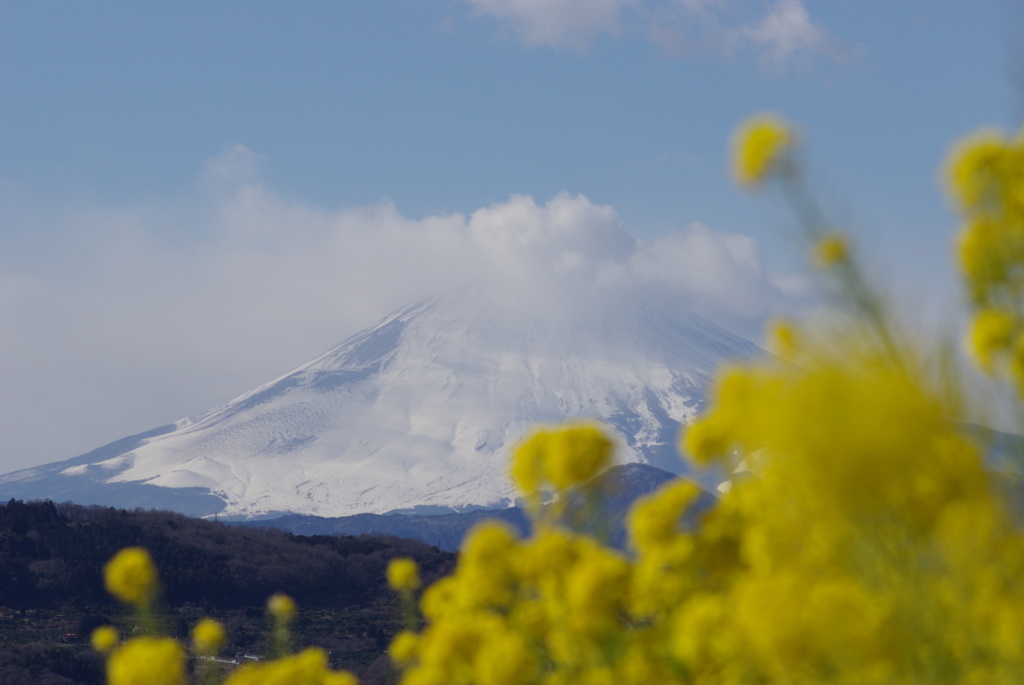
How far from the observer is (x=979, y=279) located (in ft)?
9.04

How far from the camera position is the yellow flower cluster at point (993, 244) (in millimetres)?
2670

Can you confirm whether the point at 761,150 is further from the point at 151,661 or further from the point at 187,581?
the point at 187,581

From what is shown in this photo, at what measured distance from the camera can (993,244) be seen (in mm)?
2711

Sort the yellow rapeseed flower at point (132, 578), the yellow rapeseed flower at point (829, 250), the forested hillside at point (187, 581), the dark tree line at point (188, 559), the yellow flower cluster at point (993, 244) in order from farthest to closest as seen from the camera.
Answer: the dark tree line at point (188, 559) → the forested hillside at point (187, 581) → the yellow rapeseed flower at point (132, 578) → the yellow flower cluster at point (993, 244) → the yellow rapeseed flower at point (829, 250)

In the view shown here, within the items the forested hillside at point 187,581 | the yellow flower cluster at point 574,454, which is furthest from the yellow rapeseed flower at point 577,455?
the forested hillside at point 187,581

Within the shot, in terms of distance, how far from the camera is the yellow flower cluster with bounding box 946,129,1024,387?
2670 millimetres

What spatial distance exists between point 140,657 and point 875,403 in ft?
7.25

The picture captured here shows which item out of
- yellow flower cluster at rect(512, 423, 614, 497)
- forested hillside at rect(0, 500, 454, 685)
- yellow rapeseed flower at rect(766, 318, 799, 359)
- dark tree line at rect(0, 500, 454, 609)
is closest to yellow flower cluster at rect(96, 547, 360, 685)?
yellow flower cluster at rect(512, 423, 614, 497)

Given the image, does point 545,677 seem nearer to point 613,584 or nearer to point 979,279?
point 613,584

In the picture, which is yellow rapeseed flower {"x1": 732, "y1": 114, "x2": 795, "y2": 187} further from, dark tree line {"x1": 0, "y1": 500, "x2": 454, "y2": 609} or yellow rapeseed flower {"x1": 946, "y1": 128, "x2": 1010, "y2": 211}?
dark tree line {"x1": 0, "y1": 500, "x2": 454, "y2": 609}

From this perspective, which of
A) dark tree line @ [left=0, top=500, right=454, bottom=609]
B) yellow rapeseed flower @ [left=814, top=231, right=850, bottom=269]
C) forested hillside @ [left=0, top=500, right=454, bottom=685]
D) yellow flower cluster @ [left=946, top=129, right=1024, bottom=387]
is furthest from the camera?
dark tree line @ [left=0, top=500, right=454, bottom=609]

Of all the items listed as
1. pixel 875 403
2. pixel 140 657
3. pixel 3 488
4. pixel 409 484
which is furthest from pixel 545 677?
pixel 3 488

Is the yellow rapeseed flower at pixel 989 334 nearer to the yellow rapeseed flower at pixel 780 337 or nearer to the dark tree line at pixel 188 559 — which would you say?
the yellow rapeseed flower at pixel 780 337

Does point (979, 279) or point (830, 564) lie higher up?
point (979, 279)
